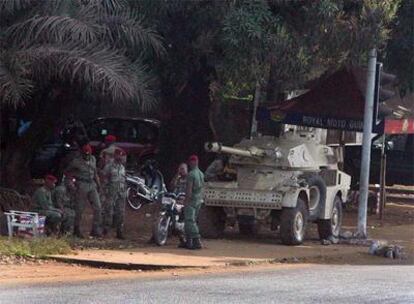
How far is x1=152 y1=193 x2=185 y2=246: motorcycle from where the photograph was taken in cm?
1455

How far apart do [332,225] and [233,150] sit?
114 inches

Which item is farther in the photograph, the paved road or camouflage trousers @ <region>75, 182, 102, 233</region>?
camouflage trousers @ <region>75, 182, 102, 233</region>

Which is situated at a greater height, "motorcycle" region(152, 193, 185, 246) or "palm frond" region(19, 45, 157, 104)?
"palm frond" region(19, 45, 157, 104)

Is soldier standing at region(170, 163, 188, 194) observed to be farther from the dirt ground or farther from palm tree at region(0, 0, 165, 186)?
palm tree at region(0, 0, 165, 186)

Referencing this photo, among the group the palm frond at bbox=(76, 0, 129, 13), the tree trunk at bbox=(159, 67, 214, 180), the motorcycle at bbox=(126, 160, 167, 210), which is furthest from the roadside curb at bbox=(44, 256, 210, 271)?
the tree trunk at bbox=(159, 67, 214, 180)

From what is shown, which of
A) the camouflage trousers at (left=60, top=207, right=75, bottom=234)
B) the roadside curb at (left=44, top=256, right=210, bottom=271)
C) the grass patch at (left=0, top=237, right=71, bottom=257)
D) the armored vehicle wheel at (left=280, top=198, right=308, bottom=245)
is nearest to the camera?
the roadside curb at (left=44, top=256, right=210, bottom=271)

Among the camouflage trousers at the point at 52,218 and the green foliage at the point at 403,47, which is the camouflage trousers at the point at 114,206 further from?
the green foliage at the point at 403,47

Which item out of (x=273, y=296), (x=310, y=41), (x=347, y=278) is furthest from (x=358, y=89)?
(x=273, y=296)

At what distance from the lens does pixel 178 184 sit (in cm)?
1570

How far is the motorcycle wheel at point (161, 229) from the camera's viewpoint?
47.6 feet

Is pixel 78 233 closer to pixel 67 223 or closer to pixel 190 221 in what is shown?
pixel 67 223

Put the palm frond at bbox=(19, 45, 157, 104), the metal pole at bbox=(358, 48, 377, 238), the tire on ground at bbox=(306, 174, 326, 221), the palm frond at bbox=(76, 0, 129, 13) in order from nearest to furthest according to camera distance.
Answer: the palm frond at bbox=(19, 45, 157, 104)
the palm frond at bbox=(76, 0, 129, 13)
the tire on ground at bbox=(306, 174, 326, 221)
the metal pole at bbox=(358, 48, 377, 238)

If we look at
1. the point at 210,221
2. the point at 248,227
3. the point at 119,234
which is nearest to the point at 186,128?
the point at 248,227

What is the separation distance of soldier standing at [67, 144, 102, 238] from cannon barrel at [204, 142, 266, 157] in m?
2.17
